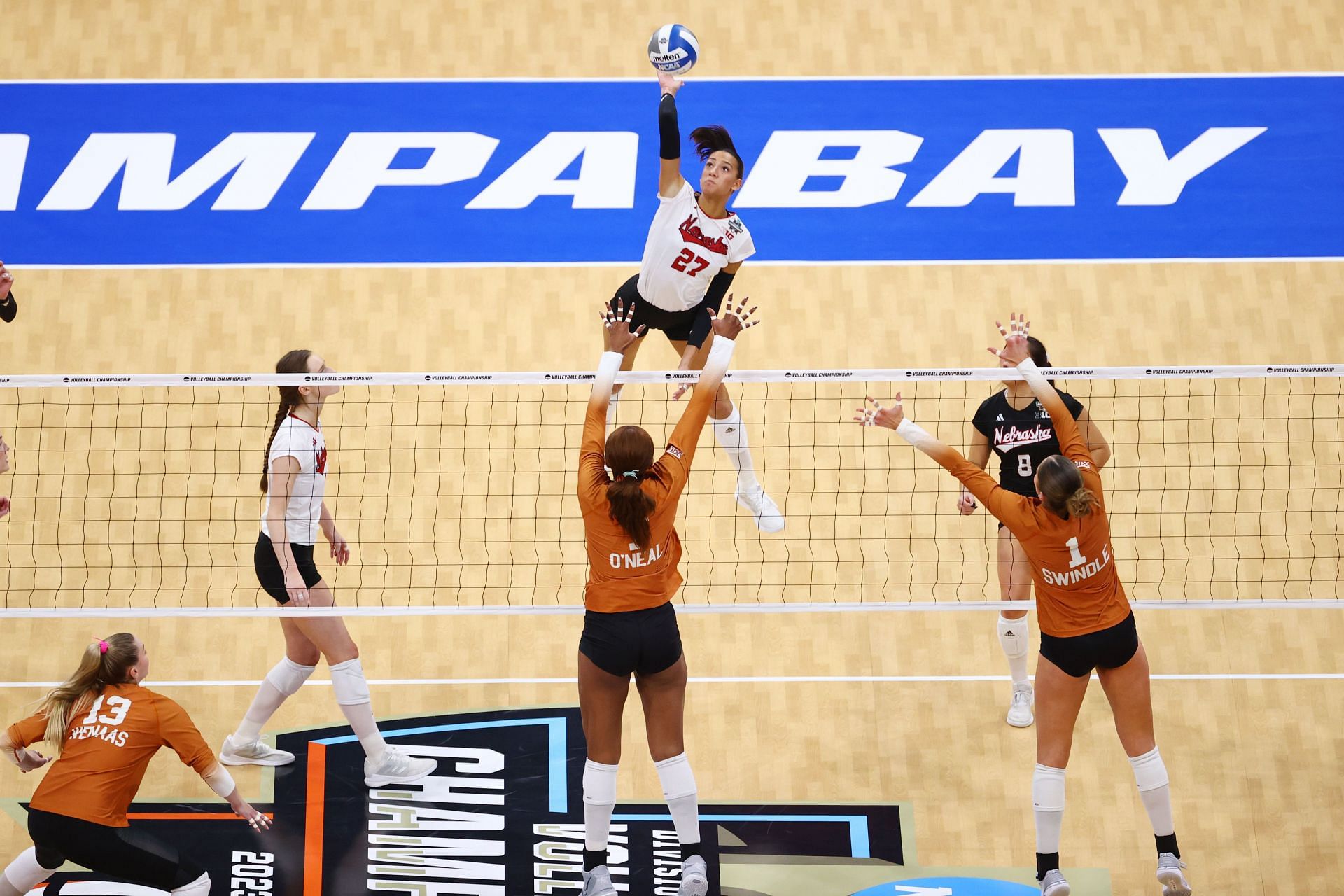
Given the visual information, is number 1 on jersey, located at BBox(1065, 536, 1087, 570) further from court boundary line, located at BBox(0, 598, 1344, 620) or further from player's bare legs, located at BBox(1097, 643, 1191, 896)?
court boundary line, located at BBox(0, 598, 1344, 620)

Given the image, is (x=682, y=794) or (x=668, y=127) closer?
(x=682, y=794)

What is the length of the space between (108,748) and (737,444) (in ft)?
13.0

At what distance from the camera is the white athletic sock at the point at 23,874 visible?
6.74 metres

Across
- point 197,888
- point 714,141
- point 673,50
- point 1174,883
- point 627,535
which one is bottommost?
point 1174,883

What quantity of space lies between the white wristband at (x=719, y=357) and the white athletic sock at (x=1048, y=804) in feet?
8.03

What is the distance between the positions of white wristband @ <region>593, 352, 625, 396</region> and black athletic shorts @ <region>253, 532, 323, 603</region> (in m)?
2.11

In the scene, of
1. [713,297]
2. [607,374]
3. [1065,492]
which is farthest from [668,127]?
[1065,492]

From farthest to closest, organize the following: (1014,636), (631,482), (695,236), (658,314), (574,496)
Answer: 1. (574,496)
2. (1014,636)
3. (658,314)
4. (695,236)
5. (631,482)

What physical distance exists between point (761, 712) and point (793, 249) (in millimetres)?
4205

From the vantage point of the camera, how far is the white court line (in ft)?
29.3

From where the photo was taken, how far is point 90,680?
6.65 m

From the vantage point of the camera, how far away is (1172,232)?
11414 mm

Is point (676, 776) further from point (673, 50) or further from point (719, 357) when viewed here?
point (673, 50)

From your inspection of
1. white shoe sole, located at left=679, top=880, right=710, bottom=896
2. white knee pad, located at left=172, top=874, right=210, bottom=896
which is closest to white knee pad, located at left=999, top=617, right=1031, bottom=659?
white shoe sole, located at left=679, top=880, right=710, bottom=896
